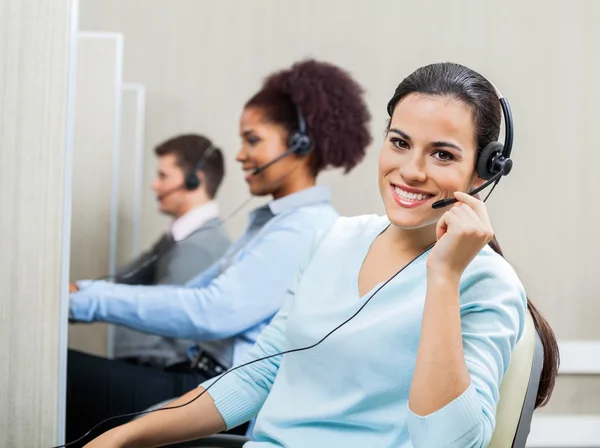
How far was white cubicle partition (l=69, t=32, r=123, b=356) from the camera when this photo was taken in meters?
2.28

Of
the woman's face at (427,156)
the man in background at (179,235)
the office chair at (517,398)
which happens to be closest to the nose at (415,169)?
the woman's face at (427,156)

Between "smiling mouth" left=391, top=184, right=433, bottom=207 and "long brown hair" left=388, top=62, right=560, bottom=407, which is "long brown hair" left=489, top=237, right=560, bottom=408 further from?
"smiling mouth" left=391, top=184, right=433, bottom=207

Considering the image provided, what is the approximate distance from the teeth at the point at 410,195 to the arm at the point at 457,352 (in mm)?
77

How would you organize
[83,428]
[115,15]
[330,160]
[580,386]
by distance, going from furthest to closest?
[115,15] < [580,386] < [330,160] < [83,428]

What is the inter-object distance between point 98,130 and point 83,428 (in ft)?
3.23

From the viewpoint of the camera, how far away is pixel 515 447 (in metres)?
0.85

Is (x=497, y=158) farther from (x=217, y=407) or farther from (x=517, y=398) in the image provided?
(x=217, y=407)

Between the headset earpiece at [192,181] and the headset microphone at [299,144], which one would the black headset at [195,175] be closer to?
the headset earpiece at [192,181]

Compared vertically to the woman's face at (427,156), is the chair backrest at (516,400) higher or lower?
lower

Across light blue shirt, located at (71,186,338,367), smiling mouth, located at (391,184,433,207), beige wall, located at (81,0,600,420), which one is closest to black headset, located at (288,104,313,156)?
light blue shirt, located at (71,186,338,367)

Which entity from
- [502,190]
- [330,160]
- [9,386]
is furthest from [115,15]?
[9,386]

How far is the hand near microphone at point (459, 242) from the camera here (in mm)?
772

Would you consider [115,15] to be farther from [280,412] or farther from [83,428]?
[280,412]

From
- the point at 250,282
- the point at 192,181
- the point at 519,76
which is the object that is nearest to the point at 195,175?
the point at 192,181
